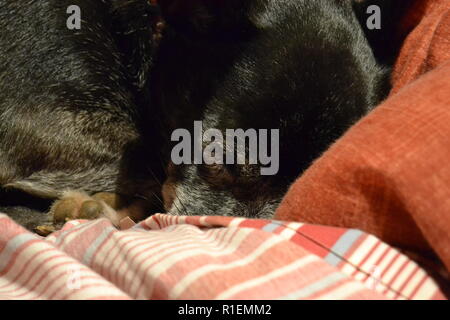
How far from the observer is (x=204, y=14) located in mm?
1368

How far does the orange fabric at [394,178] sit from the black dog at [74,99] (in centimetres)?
74

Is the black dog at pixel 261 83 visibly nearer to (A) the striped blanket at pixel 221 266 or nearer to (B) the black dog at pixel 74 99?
(B) the black dog at pixel 74 99

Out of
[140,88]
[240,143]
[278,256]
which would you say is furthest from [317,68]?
[278,256]

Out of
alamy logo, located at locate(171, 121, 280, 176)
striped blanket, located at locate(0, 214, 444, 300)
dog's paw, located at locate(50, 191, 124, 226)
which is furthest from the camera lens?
dog's paw, located at locate(50, 191, 124, 226)

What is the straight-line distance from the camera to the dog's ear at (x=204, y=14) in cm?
134

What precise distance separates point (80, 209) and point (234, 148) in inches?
16.4

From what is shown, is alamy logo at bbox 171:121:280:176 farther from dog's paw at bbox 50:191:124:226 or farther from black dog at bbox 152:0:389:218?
dog's paw at bbox 50:191:124:226

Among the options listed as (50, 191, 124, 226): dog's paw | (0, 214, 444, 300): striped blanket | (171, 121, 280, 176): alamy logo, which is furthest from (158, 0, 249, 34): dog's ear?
(0, 214, 444, 300): striped blanket

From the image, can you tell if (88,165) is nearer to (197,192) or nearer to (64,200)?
(64,200)

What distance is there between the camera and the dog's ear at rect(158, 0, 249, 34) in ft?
4.38

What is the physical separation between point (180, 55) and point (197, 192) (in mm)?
351

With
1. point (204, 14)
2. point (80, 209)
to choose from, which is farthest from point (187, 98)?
point (80, 209)

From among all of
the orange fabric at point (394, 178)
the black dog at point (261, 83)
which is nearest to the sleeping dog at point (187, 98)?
the black dog at point (261, 83)

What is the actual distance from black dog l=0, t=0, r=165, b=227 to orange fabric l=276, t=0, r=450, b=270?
0.74m
